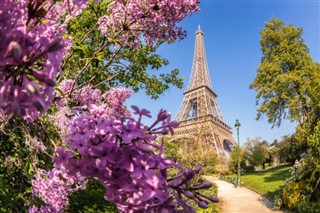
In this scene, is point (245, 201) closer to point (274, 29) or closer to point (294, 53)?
point (294, 53)

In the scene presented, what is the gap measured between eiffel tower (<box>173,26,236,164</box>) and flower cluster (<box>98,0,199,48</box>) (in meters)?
42.7

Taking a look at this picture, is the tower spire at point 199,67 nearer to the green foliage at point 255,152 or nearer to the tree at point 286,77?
the green foliage at point 255,152

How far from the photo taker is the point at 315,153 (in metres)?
14.3

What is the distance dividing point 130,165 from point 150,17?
279cm

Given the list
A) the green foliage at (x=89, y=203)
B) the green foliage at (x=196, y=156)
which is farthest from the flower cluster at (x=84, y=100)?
the green foliage at (x=196, y=156)

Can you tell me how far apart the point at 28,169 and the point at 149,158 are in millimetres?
1991

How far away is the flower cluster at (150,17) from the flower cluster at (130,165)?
98.3 inches

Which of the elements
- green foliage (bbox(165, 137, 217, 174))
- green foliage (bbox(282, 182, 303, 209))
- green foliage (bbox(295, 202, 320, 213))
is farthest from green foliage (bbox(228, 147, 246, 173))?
green foliage (bbox(295, 202, 320, 213))

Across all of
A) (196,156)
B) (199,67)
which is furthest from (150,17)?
(199,67)

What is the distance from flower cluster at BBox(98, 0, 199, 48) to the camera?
11.3 ft

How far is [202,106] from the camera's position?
52062 millimetres

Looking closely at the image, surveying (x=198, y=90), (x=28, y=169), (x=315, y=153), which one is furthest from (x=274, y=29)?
Result: (x=28, y=169)

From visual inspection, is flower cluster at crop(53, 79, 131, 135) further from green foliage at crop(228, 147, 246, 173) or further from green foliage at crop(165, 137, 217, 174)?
green foliage at crop(228, 147, 246, 173)

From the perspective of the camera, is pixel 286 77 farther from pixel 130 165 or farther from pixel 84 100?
pixel 130 165
